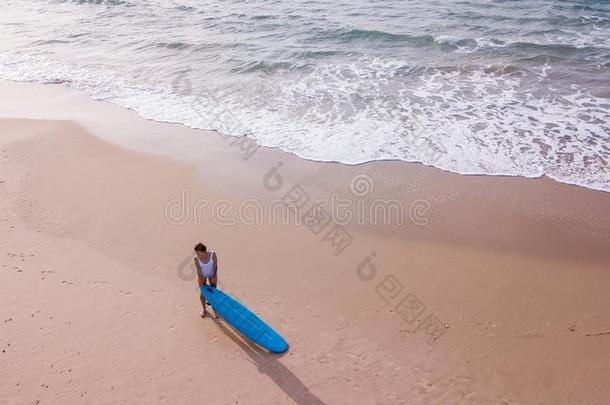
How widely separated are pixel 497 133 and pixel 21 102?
13723 mm

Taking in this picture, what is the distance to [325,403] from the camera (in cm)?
505

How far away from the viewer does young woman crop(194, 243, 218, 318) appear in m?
5.86

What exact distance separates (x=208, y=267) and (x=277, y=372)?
1.67m

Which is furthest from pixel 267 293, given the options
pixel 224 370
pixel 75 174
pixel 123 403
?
pixel 75 174

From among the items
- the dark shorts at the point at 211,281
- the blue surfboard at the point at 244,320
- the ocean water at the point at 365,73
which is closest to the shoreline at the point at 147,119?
the ocean water at the point at 365,73

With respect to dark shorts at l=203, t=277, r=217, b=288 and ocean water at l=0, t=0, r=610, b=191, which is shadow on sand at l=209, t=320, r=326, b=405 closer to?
dark shorts at l=203, t=277, r=217, b=288

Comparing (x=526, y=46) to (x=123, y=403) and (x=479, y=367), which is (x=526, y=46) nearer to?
(x=479, y=367)

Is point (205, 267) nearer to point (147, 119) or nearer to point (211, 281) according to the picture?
point (211, 281)

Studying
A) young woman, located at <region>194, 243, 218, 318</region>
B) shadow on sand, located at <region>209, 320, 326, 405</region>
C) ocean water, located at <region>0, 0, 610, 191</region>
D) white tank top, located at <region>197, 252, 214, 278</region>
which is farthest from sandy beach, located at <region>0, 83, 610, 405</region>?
ocean water, located at <region>0, 0, 610, 191</region>

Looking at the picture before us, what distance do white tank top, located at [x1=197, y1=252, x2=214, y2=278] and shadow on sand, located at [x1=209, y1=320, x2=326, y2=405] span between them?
82 centimetres

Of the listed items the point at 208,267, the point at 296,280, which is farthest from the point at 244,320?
the point at 296,280

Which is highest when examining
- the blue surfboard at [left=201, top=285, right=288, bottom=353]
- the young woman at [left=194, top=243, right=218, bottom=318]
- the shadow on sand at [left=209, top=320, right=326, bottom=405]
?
the young woman at [left=194, top=243, right=218, bottom=318]

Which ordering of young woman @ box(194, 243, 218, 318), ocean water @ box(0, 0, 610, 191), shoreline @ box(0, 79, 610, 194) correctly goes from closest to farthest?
young woman @ box(194, 243, 218, 318) < shoreline @ box(0, 79, 610, 194) < ocean water @ box(0, 0, 610, 191)

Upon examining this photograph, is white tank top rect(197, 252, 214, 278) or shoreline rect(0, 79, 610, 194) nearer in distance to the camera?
white tank top rect(197, 252, 214, 278)
